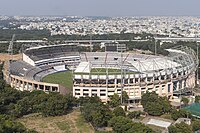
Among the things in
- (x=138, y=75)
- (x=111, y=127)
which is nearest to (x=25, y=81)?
(x=138, y=75)

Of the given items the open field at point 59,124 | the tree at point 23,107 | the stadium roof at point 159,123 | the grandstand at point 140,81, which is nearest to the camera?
the open field at point 59,124

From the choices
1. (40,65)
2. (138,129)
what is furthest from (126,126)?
(40,65)

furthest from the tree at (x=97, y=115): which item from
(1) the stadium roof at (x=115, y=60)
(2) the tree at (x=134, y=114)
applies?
(1) the stadium roof at (x=115, y=60)

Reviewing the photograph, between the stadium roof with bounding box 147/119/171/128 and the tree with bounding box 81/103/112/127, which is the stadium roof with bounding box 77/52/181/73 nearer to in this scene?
the tree with bounding box 81/103/112/127

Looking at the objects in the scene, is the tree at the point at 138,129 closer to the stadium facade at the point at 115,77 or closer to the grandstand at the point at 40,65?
the stadium facade at the point at 115,77

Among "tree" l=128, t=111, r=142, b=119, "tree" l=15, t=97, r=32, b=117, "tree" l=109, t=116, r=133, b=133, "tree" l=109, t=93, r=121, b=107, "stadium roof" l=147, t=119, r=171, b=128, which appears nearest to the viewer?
"tree" l=109, t=116, r=133, b=133

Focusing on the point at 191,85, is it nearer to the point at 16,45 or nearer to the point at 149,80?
the point at 149,80

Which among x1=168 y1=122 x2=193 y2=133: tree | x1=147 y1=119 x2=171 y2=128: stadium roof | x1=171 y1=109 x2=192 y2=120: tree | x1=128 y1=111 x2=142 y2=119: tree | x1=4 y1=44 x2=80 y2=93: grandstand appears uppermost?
x1=4 y1=44 x2=80 y2=93: grandstand

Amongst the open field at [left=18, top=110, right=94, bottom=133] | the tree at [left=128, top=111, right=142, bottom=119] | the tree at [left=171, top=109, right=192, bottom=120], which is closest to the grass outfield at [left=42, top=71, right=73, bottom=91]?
the open field at [left=18, top=110, right=94, bottom=133]
